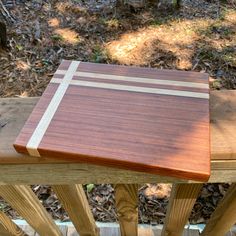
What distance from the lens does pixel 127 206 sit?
801 mm

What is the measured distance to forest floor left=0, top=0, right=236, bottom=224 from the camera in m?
2.07

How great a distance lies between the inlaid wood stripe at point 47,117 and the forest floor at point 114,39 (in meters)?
1.48

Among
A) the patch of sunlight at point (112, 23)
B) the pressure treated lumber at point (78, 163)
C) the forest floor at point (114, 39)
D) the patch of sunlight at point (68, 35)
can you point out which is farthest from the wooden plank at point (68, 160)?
the patch of sunlight at point (112, 23)

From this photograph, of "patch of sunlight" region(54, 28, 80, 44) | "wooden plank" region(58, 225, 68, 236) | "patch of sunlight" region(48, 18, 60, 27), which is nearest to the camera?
"wooden plank" region(58, 225, 68, 236)

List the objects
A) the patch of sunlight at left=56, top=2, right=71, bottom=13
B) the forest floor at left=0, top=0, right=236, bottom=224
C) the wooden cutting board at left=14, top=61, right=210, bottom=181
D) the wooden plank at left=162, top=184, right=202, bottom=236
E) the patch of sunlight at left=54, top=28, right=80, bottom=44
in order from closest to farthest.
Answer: the wooden cutting board at left=14, top=61, right=210, bottom=181 < the wooden plank at left=162, top=184, right=202, bottom=236 < the forest floor at left=0, top=0, right=236, bottom=224 < the patch of sunlight at left=54, top=28, right=80, bottom=44 < the patch of sunlight at left=56, top=2, right=71, bottom=13

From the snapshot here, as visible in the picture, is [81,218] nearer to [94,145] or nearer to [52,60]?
[94,145]

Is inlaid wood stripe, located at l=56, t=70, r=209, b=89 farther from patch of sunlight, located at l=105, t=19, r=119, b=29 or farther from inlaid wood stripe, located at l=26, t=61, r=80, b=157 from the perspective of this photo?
patch of sunlight, located at l=105, t=19, r=119, b=29

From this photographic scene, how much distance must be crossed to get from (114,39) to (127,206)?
1721 mm

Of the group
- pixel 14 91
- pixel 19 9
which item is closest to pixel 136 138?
pixel 14 91

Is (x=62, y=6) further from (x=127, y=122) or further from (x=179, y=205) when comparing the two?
(x=127, y=122)

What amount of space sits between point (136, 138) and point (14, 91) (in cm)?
171

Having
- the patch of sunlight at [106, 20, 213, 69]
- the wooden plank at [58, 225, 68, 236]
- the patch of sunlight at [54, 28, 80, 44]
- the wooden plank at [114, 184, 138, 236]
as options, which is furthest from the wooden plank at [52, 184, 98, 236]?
the patch of sunlight at [54, 28, 80, 44]

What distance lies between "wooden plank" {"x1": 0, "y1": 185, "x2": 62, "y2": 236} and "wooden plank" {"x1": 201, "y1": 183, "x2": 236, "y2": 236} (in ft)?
1.58

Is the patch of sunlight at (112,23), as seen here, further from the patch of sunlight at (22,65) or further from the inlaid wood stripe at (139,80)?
the inlaid wood stripe at (139,80)
